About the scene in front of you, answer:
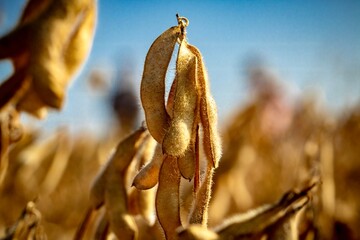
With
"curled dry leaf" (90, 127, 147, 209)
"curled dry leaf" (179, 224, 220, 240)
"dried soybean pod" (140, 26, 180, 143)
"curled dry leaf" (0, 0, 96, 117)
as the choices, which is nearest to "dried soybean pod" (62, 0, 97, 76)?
"curled dry leaf" (0, 0, 96, 117)

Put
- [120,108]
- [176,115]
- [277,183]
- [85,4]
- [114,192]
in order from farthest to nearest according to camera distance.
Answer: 1. [120,108]
2. [277,183]
3. [85,4]
4. [114,192]
5. [176,115]

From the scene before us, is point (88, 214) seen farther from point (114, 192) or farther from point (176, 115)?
point (176, 115)

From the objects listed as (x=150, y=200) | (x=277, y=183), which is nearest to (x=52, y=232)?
(x=277, y=183)

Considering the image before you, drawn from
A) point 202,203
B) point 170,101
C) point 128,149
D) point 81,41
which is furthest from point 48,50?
point 202,203

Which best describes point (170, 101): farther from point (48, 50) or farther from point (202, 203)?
point (48, 50)

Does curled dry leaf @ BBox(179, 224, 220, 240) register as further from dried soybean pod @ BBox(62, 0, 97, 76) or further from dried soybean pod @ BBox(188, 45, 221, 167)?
dried soybean pod @ BBox(62, 0, 97, 76)

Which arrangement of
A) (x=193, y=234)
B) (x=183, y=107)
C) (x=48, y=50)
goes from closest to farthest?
(x=193, y=234), (x=183, y=107), (x=48, y=50)
